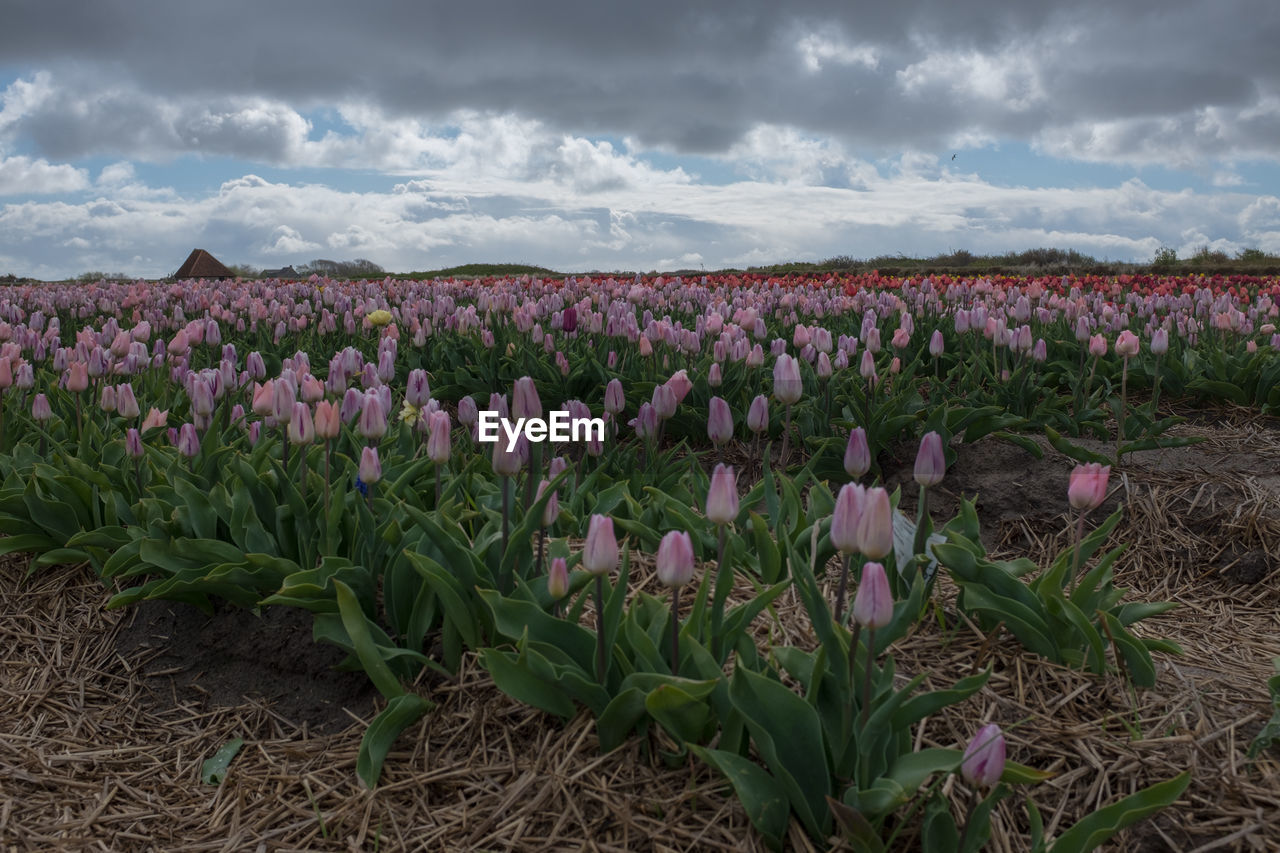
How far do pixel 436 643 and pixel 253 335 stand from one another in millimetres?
6333

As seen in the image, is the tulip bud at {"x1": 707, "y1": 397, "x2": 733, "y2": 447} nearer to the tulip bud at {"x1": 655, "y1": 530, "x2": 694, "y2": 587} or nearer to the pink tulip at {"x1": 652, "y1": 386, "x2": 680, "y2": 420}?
the pink tulip at {"x1": 652, "y1": 386, "x2": 680, "y2": 420}

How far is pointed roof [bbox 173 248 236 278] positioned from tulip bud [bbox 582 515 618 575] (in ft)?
80.0

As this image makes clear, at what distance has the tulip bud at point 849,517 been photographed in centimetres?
172

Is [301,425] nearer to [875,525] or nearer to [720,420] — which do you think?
[720,420]

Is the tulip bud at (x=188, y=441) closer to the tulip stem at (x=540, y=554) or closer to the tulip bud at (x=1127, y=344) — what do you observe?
the tulip stem at (x=540, y=554)

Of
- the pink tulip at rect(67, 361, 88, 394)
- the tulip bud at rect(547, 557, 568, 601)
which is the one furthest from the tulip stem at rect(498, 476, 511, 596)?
the pink tulip at rect(67, 361, 88, 394)

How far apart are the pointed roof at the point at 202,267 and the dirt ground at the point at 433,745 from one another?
74.7 feet

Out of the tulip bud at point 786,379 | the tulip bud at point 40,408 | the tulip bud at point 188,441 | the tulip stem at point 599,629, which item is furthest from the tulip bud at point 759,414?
the tulip bud at point 40,408

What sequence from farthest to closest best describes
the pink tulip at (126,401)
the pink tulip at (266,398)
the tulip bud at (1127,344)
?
the tulip bud at (1127,344)
the pink tulip at (126,401)
the pink tulip at (266,398)

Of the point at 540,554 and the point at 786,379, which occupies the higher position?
the point at 786,379

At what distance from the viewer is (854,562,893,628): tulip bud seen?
164cm

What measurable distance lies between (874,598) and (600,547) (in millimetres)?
569

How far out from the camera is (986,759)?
1.70m

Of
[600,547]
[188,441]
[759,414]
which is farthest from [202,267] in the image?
[600,547]
